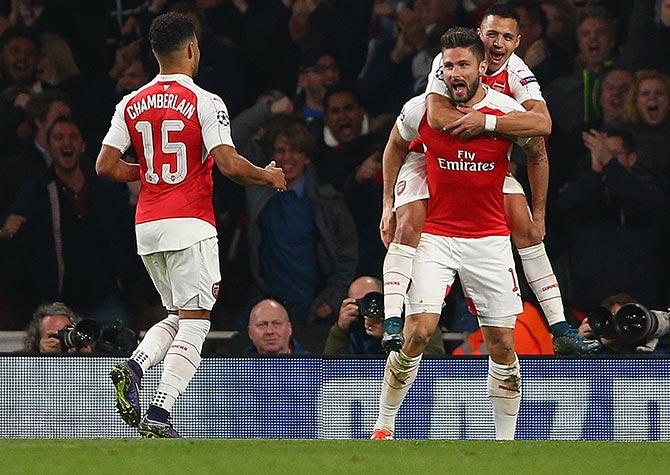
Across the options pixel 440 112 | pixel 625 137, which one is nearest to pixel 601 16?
pixel 625 137

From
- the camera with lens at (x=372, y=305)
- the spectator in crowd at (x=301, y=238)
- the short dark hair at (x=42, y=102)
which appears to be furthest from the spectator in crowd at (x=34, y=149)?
the camera with lens at (x=372, y=305)

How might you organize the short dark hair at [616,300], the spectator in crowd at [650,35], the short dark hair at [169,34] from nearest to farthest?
1. the short dark hair at [169,34]
2. the short dark hair at [616,300]
3. the spectator in crowd at [650,35]

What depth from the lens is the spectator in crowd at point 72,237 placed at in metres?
12.1

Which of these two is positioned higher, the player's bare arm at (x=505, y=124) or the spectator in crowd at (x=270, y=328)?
the player's bare arm at (x=505, y=124)

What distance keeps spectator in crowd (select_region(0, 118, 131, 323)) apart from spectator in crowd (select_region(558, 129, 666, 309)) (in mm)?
3391

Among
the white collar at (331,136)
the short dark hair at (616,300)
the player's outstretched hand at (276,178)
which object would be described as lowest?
the short dark hair at (616,300)

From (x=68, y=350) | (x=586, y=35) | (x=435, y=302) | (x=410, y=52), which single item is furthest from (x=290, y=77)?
(x=435, y=302)

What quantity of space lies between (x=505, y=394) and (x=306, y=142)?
139 inches

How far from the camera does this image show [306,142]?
11844 mm

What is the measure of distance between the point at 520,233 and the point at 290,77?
3772 millimetres

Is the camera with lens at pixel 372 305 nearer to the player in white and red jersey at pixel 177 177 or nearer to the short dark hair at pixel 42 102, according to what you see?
the player in white and red jersey at pixel 177 177

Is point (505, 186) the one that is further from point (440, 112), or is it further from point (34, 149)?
point (34, 149)

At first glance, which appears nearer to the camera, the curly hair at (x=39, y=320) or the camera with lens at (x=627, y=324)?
the camera with lens at (x=627, y=324)

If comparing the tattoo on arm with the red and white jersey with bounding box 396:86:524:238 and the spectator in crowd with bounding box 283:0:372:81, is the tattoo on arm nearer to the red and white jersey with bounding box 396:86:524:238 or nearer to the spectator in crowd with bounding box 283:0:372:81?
the red and white jersey with bounding box 396:86:524:238
